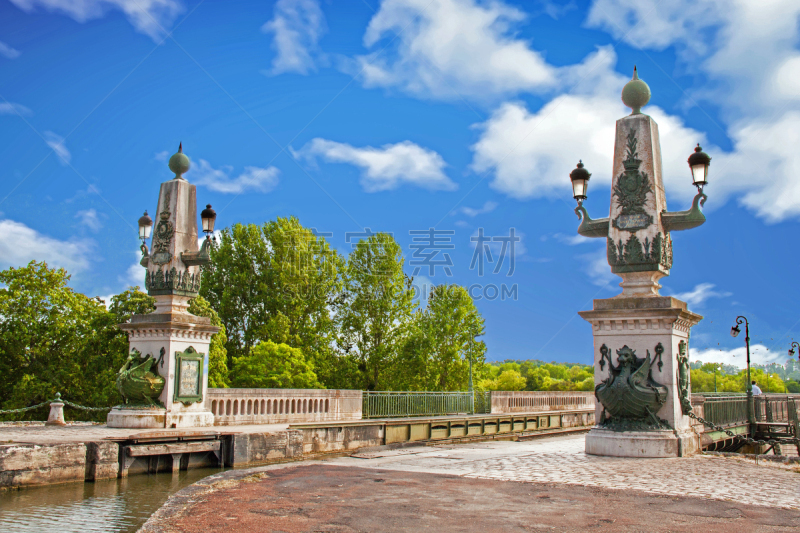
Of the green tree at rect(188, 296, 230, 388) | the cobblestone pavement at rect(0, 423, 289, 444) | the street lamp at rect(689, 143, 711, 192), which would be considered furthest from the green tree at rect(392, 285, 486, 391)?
the street lamp at rect(689, 143, 711, 192)

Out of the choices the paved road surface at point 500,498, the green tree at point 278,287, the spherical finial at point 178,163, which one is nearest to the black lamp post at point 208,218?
the spherical finial at point 178,163

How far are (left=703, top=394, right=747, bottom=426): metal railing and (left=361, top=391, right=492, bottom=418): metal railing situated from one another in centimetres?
1196

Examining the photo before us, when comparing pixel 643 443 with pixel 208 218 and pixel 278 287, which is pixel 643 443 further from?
pixel 278 287

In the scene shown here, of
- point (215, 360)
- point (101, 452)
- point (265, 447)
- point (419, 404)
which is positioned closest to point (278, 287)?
point (215, 360)

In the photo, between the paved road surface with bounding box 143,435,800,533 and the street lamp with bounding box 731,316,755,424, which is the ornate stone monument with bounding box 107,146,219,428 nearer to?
the paved road surface with bounding box 143,435,800,533

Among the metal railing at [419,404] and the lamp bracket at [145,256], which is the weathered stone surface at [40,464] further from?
the metal railing at [419,404]

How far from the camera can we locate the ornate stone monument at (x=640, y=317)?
11539 mm

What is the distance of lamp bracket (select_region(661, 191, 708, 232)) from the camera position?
39.2 feet

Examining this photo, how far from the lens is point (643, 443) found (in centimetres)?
1143

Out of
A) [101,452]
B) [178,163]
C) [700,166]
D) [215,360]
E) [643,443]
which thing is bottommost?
[101,452]

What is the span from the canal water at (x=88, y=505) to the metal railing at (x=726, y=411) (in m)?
13.0

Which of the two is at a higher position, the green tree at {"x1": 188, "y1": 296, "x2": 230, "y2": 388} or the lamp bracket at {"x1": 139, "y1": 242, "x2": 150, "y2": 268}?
the lamp bracket at {"x1": 139, "y1": 242, "x2": 150, "y2": 268}

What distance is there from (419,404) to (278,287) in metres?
16.0

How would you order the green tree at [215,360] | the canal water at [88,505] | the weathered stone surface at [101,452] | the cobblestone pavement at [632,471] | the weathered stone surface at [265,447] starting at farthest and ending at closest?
the green tree at [215,360], the weathered stone surface at [265,447], the weathered stone surface at [101,452], the canal water at [88,505], the cobblestone pavement at [632,471]
